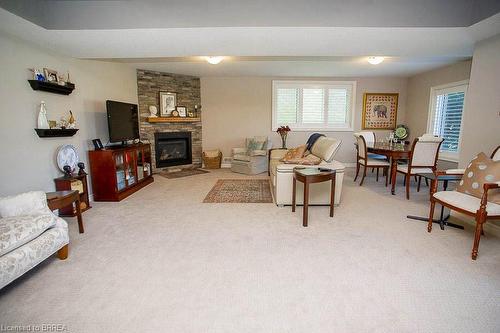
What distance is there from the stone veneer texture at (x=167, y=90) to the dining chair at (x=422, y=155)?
484 centimetres

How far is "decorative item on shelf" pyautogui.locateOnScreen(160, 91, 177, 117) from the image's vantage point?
590 centimetres

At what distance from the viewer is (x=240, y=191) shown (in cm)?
436

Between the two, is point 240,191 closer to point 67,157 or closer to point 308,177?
point 308,177

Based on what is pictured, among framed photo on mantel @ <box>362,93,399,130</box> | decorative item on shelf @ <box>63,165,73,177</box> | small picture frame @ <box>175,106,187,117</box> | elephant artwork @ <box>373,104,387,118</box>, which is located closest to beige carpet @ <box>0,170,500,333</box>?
decorative item on shelf @ <box>63,165,73,177</box>

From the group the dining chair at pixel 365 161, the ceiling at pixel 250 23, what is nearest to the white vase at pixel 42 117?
the ceiling at pixel 250 23

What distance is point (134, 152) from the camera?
441 cm

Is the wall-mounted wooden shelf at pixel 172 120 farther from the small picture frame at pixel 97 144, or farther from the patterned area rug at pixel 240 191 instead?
the patterned area rug at pixel 240 191

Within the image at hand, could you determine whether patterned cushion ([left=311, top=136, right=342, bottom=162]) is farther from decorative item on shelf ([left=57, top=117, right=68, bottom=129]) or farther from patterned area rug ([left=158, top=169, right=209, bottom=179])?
decorative item on shelf ([left=57, top=117, right=68, bottom=129])

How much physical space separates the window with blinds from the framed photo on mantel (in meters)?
1.05

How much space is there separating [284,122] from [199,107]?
2.31m

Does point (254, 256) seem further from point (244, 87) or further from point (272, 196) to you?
point (244, 87)

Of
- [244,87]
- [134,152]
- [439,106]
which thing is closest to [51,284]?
[134,152]

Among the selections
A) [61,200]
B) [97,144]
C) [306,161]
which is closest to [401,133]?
[306,161]

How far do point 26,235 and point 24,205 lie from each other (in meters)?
0.41
